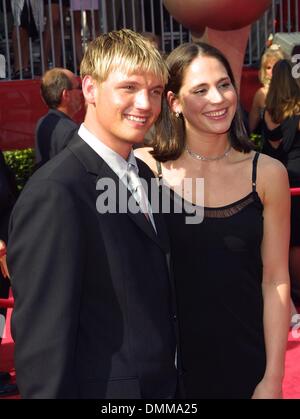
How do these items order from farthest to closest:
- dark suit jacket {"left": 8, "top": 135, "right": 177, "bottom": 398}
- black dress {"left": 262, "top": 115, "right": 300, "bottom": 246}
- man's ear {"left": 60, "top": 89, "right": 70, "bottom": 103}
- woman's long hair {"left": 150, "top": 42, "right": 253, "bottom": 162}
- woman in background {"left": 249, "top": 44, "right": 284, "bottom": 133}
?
1. woman in background {"left": 249, "top": 44, "right": 284, "bottom": 133}
2. man's ear {"left": 60, "top": 89, "right": 70, "bottom": 103}
3. black dress {"left": 262, "top": 115, "right": 300, "bottom": 246}
4. woman's long hair {"left": 150, "top": 42, "right": 253, "bottom": 162}
5. dark suit jacket {"left": 8, "top": 135, "right": 177, "bottom": 398}

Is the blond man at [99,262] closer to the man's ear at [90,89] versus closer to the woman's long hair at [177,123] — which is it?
the man's ear at [90,89]

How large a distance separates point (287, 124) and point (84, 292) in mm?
4068

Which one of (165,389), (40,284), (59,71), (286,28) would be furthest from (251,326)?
(286,28)

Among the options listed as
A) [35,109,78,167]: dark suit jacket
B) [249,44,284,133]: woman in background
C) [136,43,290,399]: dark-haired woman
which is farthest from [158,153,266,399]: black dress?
[249,44,284,133]: woman in background

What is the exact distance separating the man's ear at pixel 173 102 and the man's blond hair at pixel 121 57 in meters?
0.58

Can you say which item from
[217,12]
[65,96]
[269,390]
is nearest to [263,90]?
[217,12]

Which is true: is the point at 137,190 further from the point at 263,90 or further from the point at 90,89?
the point at 263,90

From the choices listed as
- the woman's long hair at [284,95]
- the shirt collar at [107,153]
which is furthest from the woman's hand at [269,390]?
the woman's long hair at [284,95]

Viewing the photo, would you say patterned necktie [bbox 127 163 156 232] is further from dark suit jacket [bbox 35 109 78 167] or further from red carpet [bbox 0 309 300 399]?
dark suit jacket [bbox 35 109 78 167]

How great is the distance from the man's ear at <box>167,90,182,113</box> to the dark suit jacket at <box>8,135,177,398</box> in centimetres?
72

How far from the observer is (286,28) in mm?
10688

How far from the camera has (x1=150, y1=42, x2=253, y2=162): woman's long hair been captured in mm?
2664

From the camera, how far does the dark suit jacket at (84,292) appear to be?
1849 mm

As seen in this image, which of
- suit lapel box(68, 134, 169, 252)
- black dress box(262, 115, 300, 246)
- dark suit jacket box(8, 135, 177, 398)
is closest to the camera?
dark suit jacket box(8, 135, 177, 398)
